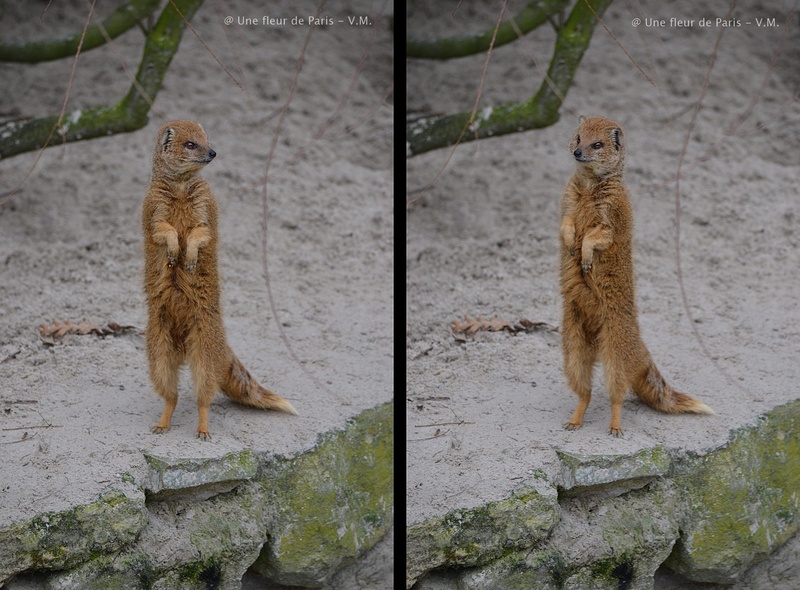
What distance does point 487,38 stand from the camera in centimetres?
276

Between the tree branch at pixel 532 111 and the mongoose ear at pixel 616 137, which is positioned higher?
the tree branch at pixel 532 111

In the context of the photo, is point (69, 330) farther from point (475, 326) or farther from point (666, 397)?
point (666, 397)

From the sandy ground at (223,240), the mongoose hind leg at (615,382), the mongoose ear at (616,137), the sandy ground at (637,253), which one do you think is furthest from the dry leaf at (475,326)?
the mongoose ear at (616,137)

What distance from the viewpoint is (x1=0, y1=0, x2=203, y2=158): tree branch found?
2.60m

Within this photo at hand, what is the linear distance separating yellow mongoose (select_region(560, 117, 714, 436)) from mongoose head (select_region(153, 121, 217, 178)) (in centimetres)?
89

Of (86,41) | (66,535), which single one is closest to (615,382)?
(66,535)

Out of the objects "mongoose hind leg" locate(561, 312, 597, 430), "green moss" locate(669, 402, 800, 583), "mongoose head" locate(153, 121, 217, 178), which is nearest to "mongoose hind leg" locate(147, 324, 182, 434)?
"mongoose head" locate(153, 121, 217, 178)

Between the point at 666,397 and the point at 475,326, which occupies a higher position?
the point at 475,326

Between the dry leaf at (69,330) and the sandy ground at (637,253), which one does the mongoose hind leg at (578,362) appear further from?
the dry leaf at (69,330)

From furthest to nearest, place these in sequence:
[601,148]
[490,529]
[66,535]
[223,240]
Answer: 1. [223,240]
2. [490,529]
3. [601,148]
4. [66,535]

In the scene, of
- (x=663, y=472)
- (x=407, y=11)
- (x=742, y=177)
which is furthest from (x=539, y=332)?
(x=407, y=11)

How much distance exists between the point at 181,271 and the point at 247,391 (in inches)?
14.3

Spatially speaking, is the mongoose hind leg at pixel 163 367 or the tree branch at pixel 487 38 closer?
the mongoose hind leg at pixel 163 367

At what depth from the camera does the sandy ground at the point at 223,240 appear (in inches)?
99.7
